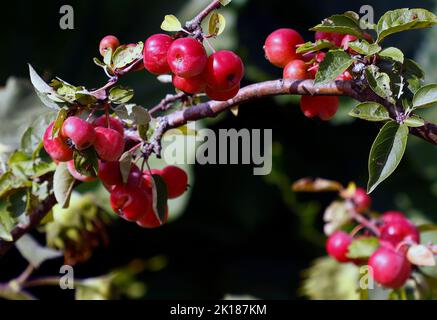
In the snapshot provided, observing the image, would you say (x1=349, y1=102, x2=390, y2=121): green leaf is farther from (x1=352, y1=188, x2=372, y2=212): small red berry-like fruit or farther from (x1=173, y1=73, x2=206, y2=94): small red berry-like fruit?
(x1=352, y1=188, x2=372, y2=212): small red berry-like fruit

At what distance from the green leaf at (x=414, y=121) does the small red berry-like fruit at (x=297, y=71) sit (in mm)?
90

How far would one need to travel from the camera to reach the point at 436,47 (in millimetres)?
1584

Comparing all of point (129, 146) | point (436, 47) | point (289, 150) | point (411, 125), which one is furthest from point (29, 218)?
point (436, 47)

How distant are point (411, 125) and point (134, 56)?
→ 20cm

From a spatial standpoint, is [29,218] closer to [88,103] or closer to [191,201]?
[88,103]

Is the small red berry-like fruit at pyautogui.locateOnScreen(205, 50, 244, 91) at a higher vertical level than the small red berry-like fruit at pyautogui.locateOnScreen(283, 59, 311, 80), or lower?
lower

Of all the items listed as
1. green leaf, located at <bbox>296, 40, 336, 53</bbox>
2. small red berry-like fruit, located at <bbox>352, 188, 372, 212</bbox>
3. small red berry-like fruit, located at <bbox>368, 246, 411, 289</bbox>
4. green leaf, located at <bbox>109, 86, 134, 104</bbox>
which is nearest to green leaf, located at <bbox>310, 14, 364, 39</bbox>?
green leaf, located at <bbox>296, 40, 336, 53</bbox>

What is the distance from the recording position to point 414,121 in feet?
1.57

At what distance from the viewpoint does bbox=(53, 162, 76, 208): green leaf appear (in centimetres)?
54

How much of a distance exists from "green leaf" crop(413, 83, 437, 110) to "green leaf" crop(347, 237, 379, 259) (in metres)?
0.32

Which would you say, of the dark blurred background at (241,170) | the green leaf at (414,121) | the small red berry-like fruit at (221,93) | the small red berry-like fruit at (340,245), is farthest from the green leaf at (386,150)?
the dark blurred background at (241,170)

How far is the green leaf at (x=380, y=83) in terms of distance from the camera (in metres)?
0.48

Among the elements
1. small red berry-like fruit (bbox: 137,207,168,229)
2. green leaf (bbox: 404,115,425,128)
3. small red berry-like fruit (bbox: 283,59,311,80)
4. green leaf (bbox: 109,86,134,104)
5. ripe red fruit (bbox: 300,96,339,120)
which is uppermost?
small red berry-like fruit (bbox: 283,59,311,80)
